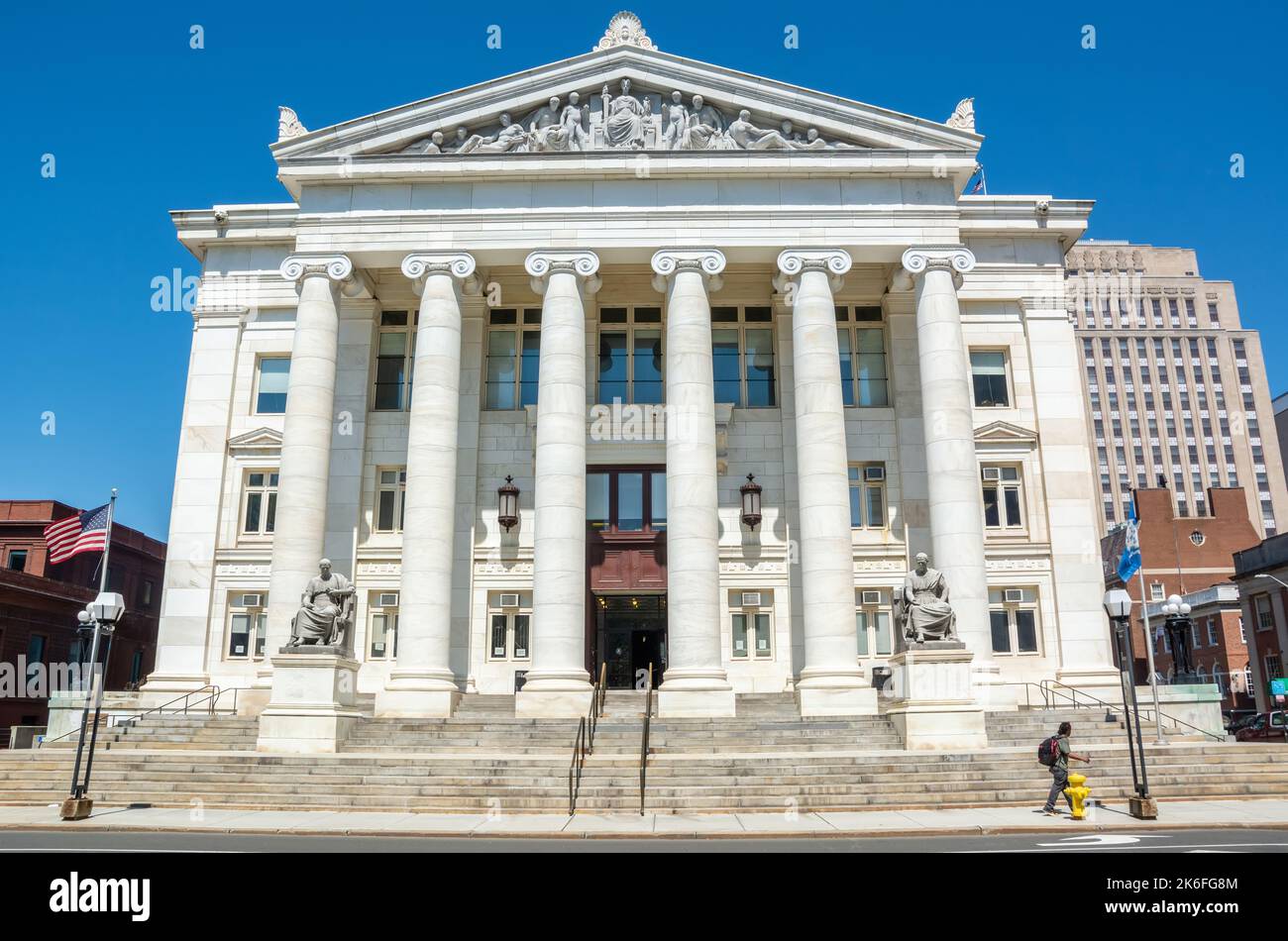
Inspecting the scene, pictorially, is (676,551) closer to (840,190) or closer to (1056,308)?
(840,190)

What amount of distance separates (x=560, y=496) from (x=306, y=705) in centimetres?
841

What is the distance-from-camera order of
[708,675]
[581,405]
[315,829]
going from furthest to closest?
[581,405]
[708,675]
[315,829]

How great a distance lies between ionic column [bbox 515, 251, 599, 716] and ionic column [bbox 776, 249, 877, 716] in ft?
20.0

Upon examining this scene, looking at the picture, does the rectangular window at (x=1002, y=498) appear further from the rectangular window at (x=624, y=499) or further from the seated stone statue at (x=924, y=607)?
the rectangular window at (x=624, y=499)

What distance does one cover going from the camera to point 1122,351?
115812mm

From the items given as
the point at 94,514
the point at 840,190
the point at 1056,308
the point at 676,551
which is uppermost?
the point at 840,190

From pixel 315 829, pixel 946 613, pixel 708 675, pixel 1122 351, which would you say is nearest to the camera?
pixel 315 829

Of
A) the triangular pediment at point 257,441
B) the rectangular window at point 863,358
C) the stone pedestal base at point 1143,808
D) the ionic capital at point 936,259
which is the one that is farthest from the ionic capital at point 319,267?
the stone pedestal base at point 1143,808

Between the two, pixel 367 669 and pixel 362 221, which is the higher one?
pixel 362 221

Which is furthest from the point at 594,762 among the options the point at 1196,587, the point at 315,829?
the point at 1196,587

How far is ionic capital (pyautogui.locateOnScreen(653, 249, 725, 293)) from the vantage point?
95.5 feet

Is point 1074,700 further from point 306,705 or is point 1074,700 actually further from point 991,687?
point 306,705

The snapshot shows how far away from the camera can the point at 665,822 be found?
16.3m
